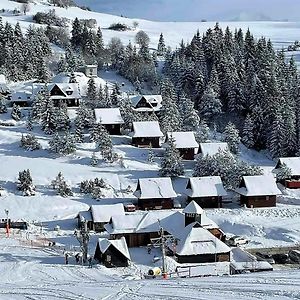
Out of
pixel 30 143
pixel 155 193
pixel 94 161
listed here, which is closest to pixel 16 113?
pixel 30 143

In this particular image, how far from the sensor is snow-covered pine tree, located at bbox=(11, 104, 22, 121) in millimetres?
67625

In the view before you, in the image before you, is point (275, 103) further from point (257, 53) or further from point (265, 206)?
point (265, 206)

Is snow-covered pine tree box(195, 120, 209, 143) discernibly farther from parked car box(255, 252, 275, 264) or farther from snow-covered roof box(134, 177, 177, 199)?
parked car box(255, 252, 275, 264)

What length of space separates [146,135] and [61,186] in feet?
48.8

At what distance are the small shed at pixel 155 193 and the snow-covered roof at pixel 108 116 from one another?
16716 mm

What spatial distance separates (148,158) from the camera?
192 ft

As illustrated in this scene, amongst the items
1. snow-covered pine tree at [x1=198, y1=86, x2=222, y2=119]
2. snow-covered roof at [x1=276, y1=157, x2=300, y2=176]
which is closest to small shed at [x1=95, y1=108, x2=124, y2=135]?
snow-covered pine tree at [x1=198, y1=86, x2=222, y2=119]

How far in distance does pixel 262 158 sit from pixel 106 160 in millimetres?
17733

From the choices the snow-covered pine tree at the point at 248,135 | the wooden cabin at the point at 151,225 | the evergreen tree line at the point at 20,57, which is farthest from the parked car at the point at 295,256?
the evergreen tree line at the point at 20,57

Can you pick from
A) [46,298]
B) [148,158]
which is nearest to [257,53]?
[148,158]

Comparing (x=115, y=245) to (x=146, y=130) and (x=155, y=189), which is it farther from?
(x=146, y=130)

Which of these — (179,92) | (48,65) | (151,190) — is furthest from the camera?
(48,65)

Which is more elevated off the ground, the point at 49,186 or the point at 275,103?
the point at 275,103

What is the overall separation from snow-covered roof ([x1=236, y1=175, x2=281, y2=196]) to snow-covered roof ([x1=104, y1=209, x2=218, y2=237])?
309 inches
